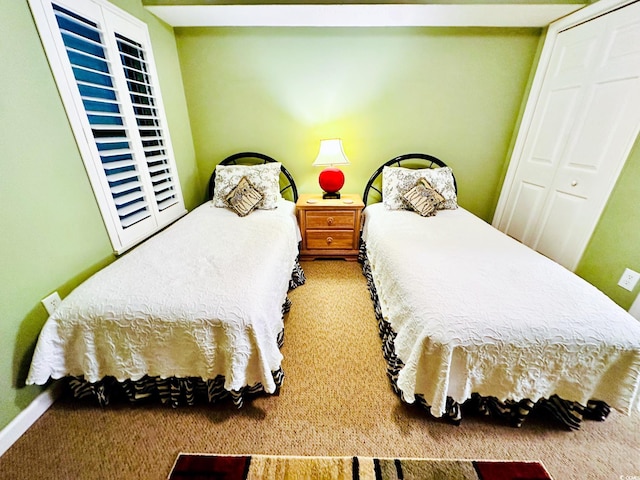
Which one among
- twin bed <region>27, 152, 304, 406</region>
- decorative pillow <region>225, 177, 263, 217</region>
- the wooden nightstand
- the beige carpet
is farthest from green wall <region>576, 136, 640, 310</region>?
decorative pillow <region>225, 177, 263, 217</region>

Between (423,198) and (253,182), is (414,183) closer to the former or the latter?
(423,198)

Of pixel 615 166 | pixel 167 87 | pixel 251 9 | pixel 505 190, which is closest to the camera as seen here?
pixel 615 166

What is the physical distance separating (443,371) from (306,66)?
260cm

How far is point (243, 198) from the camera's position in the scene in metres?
2.25

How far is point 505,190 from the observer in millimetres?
2623

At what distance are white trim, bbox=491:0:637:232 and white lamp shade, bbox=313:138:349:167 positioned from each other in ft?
5.38

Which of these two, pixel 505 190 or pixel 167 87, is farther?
pixel 505 190

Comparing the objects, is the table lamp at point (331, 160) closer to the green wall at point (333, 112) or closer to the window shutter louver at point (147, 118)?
the green wall at point (333, 112)

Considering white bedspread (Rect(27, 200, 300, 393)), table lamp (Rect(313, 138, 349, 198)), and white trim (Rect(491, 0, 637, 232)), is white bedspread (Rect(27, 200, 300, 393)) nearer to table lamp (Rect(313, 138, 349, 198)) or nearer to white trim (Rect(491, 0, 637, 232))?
table lamp (Rect(313, 138, 349, 198))

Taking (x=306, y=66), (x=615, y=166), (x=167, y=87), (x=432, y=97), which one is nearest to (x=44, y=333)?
(x=167, y=87)

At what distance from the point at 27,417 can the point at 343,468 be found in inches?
58.3

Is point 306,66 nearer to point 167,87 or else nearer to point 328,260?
point 167,87

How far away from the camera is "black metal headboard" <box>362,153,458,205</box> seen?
265 centimetres

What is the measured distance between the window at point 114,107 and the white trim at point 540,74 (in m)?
3.19
